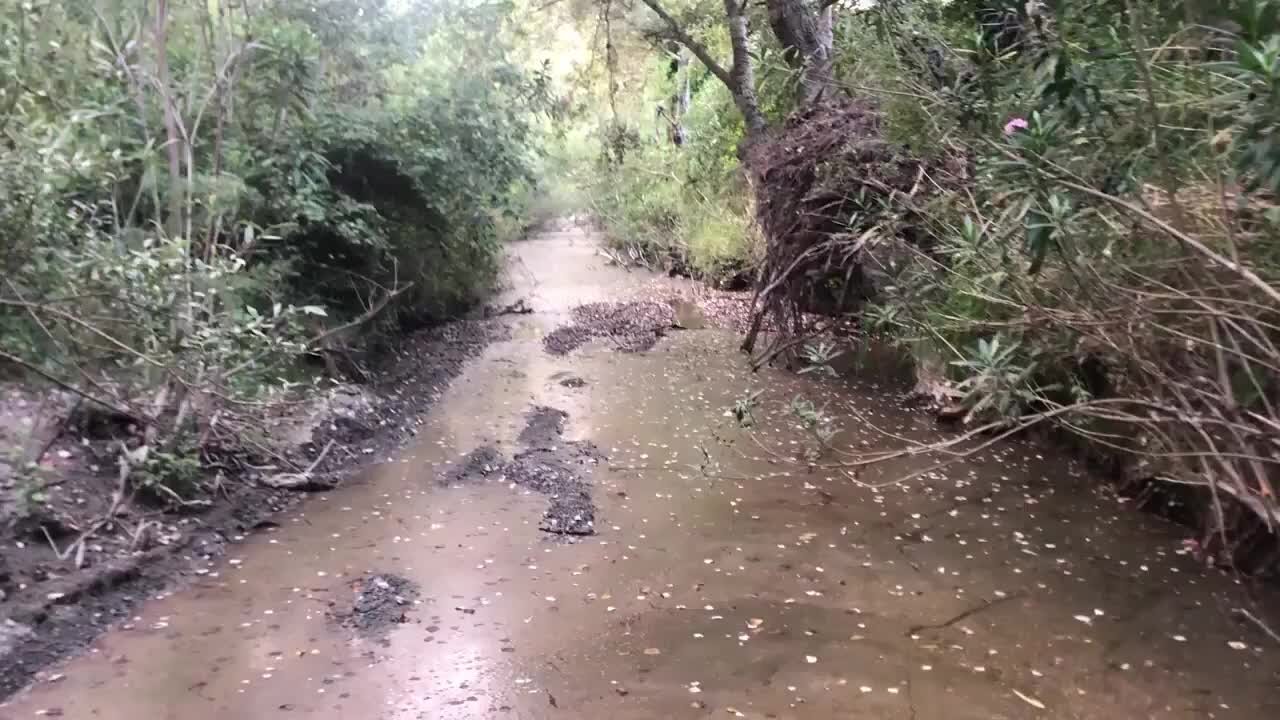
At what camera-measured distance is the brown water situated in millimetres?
3332

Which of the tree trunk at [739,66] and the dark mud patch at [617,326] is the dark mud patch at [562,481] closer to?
the dark mud patch at [617,326]

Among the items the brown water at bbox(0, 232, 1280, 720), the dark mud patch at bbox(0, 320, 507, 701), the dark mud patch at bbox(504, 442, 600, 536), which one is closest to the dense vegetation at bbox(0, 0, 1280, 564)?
the dark mud patch at bbox(0, 320, 507, 701)

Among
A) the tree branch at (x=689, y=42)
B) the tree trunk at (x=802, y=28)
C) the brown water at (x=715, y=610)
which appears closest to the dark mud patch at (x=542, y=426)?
the brown water at (x=715, y=610)

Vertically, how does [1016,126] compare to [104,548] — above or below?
above

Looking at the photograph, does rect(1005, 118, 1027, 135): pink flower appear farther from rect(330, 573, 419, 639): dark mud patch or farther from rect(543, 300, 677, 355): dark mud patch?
rect(543, 300, 677, 355): dark mud patch

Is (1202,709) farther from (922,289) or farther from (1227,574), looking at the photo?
(922,289)

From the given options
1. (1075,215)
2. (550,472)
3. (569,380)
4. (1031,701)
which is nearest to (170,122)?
(550,472)

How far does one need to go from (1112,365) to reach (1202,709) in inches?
64.0

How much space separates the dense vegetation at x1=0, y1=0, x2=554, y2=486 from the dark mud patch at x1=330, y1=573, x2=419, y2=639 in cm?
145

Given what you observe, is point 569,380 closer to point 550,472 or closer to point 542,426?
point 542,426

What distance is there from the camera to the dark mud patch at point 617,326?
957 cm

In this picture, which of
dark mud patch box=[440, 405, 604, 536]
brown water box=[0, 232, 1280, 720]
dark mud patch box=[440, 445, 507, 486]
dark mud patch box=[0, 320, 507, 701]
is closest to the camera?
brown water box=[0, 232, 1280, 720]

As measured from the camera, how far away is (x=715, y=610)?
4.00m

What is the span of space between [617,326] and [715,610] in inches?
258
